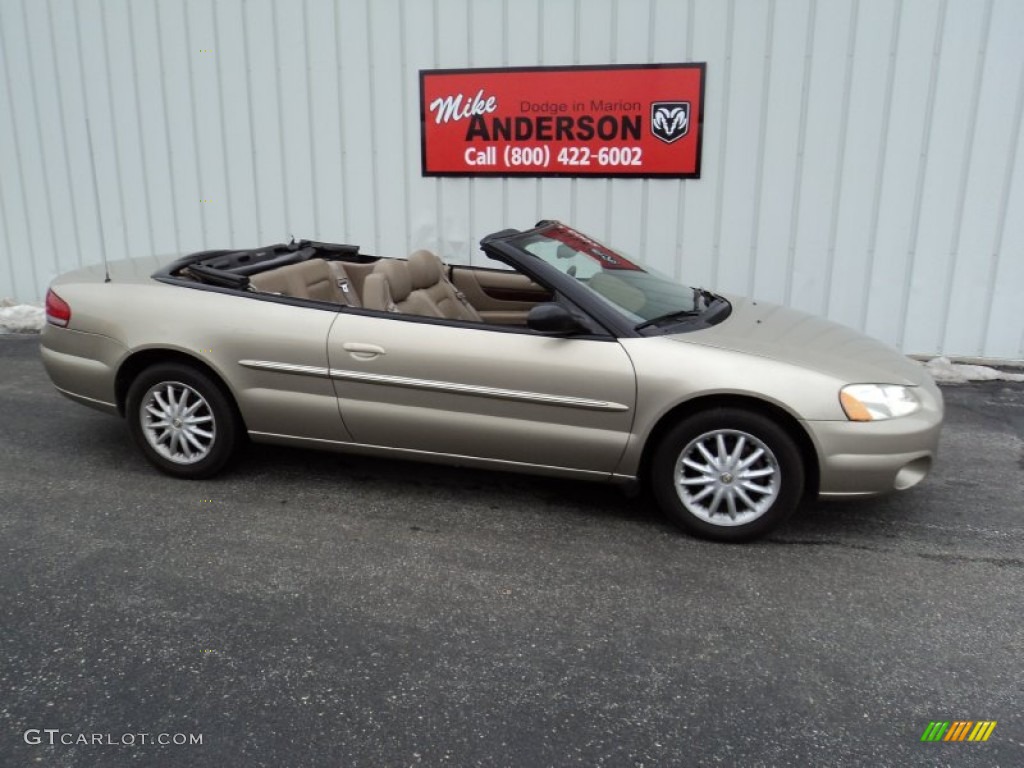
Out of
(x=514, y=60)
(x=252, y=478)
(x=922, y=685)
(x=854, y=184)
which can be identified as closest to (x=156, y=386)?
(x=252, y=478)

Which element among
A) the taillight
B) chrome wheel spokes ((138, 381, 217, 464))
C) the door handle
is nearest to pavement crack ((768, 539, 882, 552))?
the door handle

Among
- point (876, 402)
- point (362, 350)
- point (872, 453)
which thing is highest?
point (362, 350)

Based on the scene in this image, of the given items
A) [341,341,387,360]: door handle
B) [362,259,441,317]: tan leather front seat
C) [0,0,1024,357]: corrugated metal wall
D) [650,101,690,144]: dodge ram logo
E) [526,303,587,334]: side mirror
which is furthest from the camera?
[650,101,690,144]: dodge ram logo

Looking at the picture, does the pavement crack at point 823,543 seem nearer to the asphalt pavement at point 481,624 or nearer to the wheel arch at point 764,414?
the asphalt pavement at point 481,624

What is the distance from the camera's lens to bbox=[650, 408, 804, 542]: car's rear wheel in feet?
12.8

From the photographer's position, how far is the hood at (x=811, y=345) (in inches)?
158

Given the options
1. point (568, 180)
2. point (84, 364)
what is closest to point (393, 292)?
point (84, 364)

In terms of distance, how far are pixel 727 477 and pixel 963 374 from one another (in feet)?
13.5

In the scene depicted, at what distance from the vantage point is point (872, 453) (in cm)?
387

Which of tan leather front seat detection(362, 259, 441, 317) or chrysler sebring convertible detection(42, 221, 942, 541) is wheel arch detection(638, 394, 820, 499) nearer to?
chrysler sebring convertible detection(42, 221, 942, 541)

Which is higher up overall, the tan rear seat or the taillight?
the tan rear seat

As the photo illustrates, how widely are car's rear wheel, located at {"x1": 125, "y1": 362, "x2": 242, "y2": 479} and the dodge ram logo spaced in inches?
175

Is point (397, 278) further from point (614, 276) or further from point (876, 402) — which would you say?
point (876, 402)

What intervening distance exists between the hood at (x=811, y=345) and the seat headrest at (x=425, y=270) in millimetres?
1588
